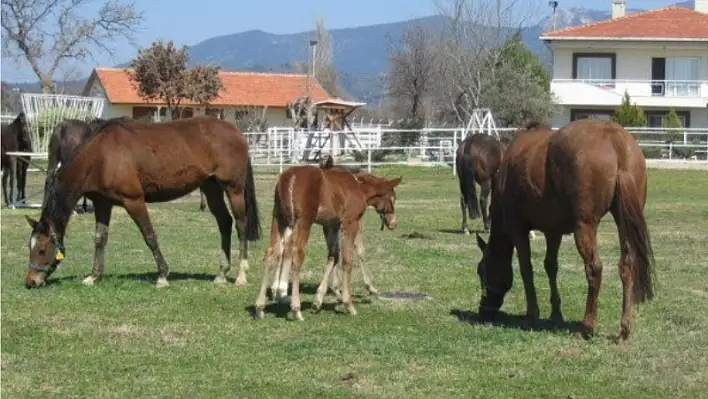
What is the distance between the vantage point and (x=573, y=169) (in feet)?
32.0

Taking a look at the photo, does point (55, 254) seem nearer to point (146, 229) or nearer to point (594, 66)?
point (146, 229)

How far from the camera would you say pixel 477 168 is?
2031cm

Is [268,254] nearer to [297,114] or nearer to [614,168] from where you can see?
[614,168]

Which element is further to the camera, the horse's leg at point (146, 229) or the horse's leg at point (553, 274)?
the horse's leg at point (146, 229)

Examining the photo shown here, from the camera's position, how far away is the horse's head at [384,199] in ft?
37.6

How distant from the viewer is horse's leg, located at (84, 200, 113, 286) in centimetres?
1320

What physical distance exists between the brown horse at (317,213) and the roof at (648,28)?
48.3 metres

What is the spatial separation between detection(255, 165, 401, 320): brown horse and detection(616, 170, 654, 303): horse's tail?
2611 mm

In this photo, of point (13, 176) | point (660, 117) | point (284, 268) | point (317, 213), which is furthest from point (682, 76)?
point (284, 268)

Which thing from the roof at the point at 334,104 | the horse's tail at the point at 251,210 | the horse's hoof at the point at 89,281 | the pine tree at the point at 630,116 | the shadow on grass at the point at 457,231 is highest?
the roof at the point at 334,104

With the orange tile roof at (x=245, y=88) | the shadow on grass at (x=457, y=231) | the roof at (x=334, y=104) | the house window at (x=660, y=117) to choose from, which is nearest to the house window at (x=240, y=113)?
the orange tile roof at (x=245, y=88)

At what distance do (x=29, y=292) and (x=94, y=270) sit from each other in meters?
0.96

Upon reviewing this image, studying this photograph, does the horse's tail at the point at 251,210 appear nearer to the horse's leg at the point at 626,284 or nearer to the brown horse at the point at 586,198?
the brown horse at the point at 586,198

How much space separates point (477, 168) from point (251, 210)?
717cm
